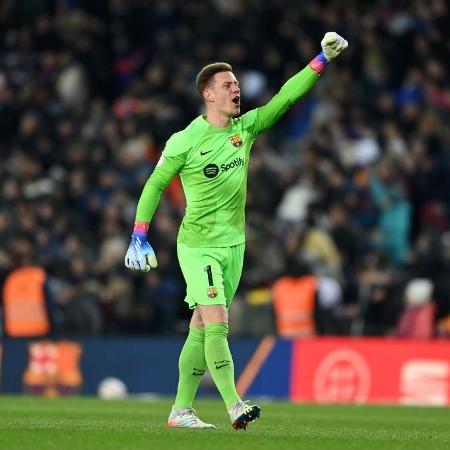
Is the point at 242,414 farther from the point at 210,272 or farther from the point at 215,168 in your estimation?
the point at 215,168

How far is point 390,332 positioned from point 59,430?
989 centimetres

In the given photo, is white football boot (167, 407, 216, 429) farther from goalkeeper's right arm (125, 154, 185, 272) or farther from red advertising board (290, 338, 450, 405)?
red advertising board (290, 338, 450, 405)

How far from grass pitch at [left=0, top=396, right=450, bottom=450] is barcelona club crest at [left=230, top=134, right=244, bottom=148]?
6.48ft

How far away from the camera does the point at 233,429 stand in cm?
1065

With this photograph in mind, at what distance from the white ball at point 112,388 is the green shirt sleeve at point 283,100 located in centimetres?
912

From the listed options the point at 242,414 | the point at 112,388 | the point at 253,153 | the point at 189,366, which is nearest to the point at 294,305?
the point at 112,388

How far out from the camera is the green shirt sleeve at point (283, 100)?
10.9 m

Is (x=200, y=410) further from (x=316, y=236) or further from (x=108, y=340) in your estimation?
(x=316, y=236)

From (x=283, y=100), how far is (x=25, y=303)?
9778mm

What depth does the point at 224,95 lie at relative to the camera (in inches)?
429

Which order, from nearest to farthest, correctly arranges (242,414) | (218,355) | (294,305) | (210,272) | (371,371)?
1. (242,414)
2. (218,355)
3. (210,272)
4. (371,371)
5. (294,305)

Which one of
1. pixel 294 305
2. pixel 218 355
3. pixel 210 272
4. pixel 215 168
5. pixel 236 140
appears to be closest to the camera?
pixel 218 355

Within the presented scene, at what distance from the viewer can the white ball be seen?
19.6 metres

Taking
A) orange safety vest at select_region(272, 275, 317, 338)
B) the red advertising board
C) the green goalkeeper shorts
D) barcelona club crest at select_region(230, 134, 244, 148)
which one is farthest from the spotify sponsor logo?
orange safety vest at select_region(272, 275, 317, 338)
